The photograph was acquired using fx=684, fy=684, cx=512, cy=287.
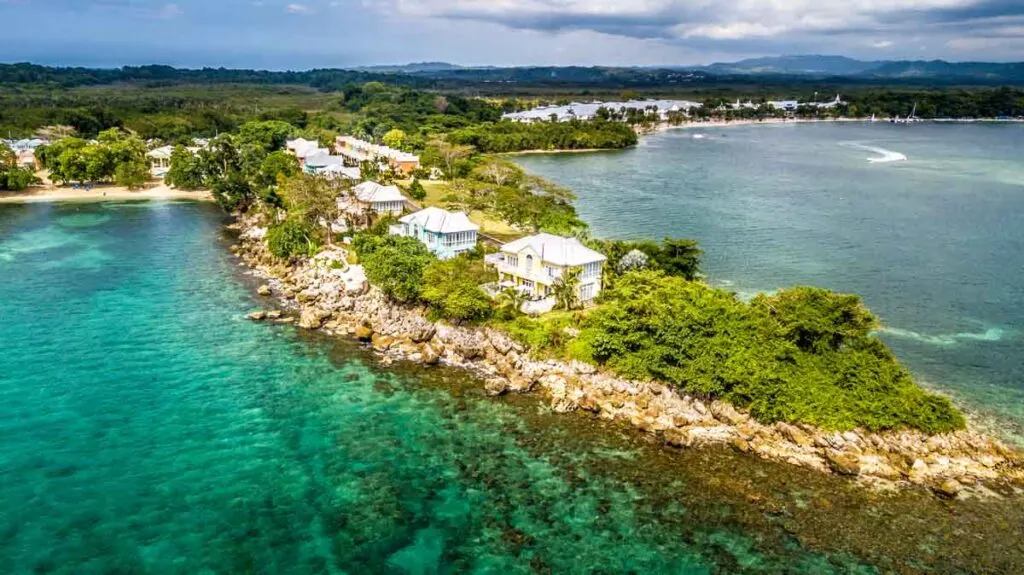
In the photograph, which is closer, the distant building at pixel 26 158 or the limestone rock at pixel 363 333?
the limestone rock at pixel 363 333

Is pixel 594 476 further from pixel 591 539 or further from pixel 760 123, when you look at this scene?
pixel 760 123

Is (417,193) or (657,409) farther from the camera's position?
(417,193)

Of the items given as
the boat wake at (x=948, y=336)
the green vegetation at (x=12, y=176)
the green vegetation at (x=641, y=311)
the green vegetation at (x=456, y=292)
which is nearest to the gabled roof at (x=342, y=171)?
the green vegetation at (x=641, y=311)

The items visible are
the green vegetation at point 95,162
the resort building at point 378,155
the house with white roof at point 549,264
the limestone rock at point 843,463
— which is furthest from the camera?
the resort building at point 378,155

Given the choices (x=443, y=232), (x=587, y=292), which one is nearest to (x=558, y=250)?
(x=587, y=292)

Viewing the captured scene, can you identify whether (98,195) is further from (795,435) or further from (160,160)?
(795,435)

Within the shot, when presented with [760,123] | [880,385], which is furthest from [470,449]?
[760,123]

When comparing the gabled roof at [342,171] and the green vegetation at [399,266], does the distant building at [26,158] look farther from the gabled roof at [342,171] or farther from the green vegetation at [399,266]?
the green vegetation at [399,266]
